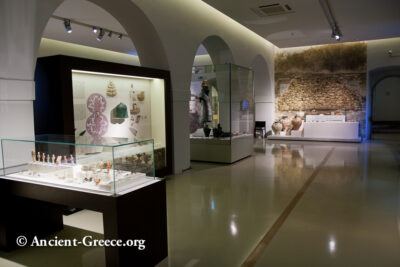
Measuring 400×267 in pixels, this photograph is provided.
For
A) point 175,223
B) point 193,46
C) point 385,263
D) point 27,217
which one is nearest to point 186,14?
point 193,46

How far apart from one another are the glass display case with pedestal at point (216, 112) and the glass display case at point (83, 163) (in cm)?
467

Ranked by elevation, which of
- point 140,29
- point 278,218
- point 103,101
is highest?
point 140,29

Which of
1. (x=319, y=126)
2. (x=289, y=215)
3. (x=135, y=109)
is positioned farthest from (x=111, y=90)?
(x=319, y=126)

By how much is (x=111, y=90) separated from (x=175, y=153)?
79.2 inches

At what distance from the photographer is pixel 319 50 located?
12547 mm

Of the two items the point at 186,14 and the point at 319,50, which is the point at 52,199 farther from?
the point at 319,50

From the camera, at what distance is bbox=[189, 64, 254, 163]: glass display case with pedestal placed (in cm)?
740

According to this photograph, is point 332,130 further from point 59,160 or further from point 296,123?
point 59,160

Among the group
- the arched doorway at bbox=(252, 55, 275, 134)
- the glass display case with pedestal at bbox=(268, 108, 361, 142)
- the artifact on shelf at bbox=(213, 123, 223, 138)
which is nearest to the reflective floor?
the artifact on shelf at bbox=(213, 123, 223, 138)

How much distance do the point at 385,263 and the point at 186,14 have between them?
5.52 metres

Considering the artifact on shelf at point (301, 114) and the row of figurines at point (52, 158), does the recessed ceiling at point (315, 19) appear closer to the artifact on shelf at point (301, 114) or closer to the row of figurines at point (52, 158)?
the artifact on shelf at point (301, 114)

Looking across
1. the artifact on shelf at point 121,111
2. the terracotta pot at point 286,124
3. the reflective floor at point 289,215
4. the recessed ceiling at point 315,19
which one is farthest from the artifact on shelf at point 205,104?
the terracotta pot at point 286,124

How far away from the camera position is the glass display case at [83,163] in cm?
254

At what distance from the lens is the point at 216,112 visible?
7.52 meters
